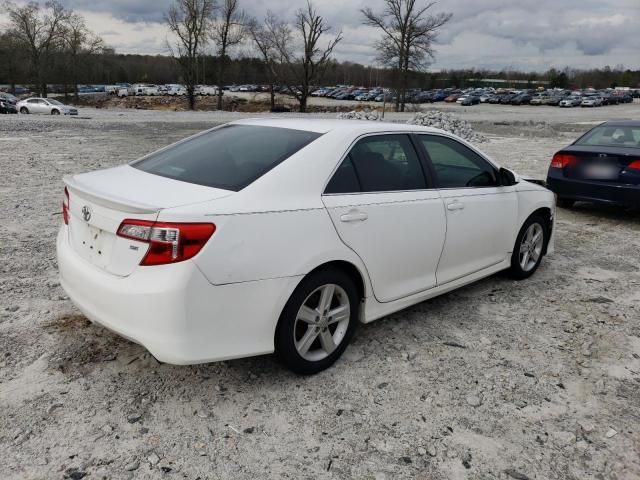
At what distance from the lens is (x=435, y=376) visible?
Answer: 11.6ft

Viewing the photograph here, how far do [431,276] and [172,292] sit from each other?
2090 millimetres

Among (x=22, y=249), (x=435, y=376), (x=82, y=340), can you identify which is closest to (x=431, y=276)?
(x=435, y=376)

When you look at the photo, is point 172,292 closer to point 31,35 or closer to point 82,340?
point 82,340

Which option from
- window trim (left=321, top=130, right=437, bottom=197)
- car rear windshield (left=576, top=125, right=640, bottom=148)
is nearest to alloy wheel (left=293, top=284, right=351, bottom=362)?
window trim (left=321, top=130, right=437, bottom=197)

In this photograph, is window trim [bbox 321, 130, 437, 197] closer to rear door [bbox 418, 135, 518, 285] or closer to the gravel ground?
rear door [bbox 418, 135, 518, 285]

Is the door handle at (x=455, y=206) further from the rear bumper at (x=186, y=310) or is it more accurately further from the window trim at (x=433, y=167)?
the rear bumper at (x=186, y=310)

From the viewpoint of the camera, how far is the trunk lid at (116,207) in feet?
9.36

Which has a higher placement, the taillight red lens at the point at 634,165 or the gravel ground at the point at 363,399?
the taillight red lens at the point at 634,165

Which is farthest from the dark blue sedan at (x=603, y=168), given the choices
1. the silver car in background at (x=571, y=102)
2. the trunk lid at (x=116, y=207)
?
the silver car in background at (x=571, y=102)

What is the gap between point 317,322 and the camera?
132 inches

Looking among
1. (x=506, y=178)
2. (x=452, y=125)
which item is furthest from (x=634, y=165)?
(x=452, y=125)

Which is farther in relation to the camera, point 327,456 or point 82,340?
point 82,340

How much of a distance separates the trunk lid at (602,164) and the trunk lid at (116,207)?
646cm

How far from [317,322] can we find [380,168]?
120 cm
